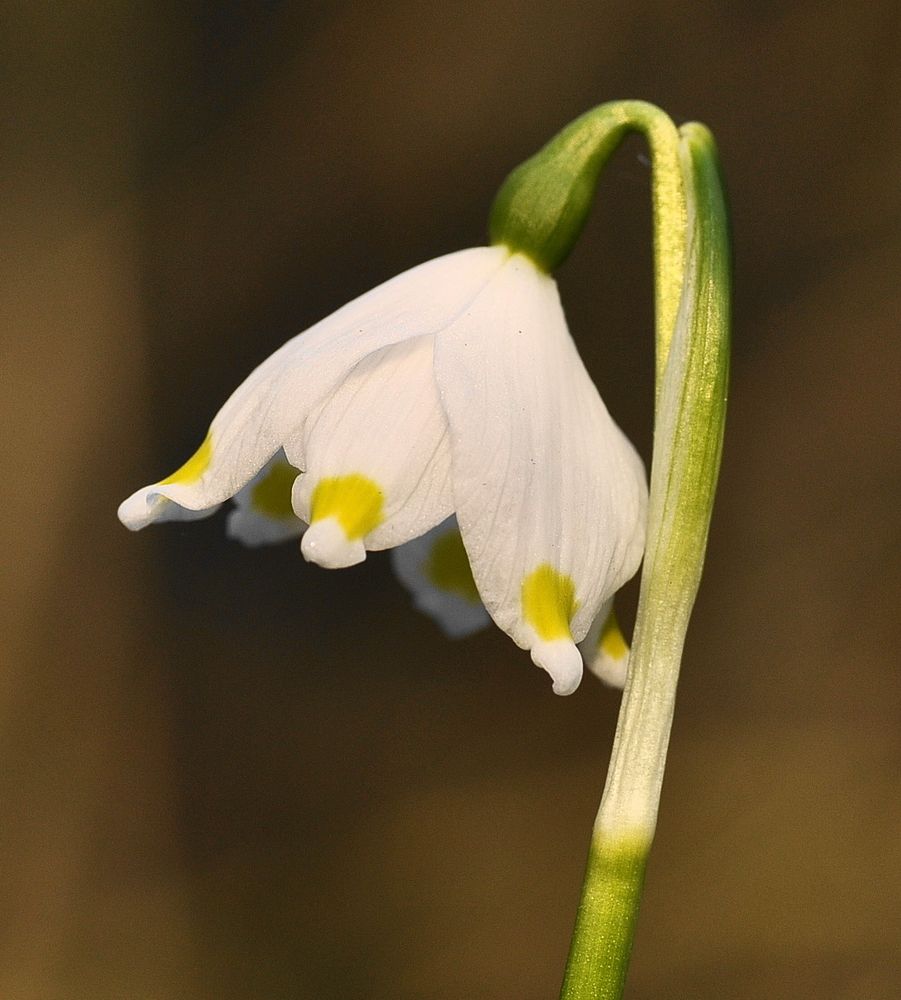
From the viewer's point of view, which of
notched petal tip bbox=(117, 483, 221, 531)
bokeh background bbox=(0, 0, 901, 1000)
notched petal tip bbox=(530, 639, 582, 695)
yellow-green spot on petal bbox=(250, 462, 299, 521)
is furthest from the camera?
bokeh background bbox=(0, 0, 901, 1000)

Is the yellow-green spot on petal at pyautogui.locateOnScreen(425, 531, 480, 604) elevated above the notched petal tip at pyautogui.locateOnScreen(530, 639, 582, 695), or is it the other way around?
the yellow-green spot on petal at pyautogui.locateOnScreen(425, 531, 480, 604)

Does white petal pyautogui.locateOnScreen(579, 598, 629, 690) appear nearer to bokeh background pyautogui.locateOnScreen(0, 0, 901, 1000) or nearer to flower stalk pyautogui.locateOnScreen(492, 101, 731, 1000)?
flower stalk pyautogui.locateOnScreen(492, 101, 731, 1000)

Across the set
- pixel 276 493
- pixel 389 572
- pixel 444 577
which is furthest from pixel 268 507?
pixel 389 572

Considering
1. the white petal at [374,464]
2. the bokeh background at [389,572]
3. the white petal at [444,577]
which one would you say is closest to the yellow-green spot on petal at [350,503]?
the white petal at [374,464]

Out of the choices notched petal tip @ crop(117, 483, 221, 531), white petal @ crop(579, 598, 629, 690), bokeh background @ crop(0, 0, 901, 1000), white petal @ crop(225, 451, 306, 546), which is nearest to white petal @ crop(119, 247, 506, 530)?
notched petal tip @ crop(117, 483, 221, 531)

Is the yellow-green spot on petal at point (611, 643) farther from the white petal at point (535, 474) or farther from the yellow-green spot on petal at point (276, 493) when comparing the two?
the yellow-green spot on petal at point (276, 493)
